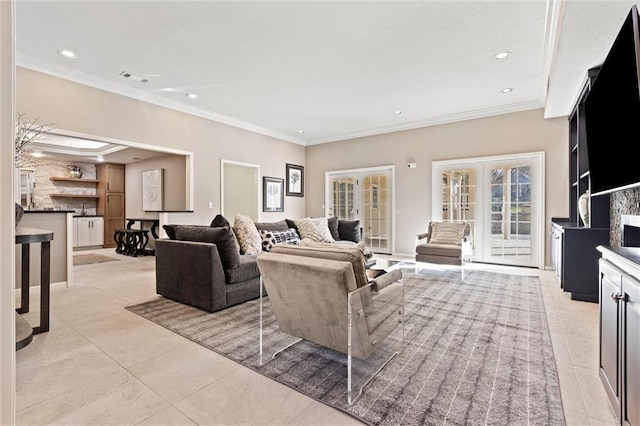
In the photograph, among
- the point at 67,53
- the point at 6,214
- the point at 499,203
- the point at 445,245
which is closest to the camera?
the point at 6,214

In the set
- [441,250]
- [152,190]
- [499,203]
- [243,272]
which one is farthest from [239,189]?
[499,203]

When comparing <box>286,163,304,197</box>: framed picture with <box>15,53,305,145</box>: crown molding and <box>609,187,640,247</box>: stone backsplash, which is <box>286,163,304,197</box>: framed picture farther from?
<box>609,187,640,247</box>: stone backsplash

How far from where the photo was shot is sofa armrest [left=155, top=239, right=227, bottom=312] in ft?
9.71

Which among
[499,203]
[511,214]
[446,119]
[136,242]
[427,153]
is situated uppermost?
[446,119]

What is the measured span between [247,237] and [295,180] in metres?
4.16

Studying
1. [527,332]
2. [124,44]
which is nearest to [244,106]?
[124,44]

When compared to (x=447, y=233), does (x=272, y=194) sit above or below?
above

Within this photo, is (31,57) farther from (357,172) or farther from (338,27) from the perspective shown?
(357,172)

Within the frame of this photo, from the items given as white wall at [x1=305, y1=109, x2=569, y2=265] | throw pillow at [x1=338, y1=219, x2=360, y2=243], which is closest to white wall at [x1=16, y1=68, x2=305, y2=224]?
white wall at [x1=305, y1=109, x2=569, y2=265]

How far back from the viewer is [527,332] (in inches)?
100

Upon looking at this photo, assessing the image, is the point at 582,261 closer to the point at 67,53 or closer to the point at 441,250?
the point at 441,250

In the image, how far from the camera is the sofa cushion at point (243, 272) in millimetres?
3115

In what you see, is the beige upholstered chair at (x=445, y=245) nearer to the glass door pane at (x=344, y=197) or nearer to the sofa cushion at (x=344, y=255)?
the glass door pane at (x=344, y=197)

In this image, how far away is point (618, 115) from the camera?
6.27 ft
